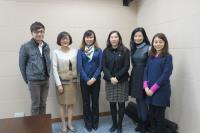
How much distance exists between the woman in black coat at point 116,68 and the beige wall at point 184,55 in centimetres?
64

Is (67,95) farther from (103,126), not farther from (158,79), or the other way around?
(158,79)

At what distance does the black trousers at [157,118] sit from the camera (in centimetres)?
268

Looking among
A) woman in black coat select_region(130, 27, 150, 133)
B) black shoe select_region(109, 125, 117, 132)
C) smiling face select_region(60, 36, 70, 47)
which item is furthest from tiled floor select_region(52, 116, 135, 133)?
smiling face select_region(60, 36, 70, 47)

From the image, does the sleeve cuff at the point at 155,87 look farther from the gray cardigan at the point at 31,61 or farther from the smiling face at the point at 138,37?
the gray cardigan at the point at 31,61

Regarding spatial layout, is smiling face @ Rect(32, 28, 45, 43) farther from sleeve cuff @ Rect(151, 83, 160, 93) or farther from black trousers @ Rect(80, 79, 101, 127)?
sleeve cuff @ Rect(151, 83, 160, 93)

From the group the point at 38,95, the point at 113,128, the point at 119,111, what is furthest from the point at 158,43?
the point at 38,95

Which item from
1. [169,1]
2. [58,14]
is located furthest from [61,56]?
[169,1]

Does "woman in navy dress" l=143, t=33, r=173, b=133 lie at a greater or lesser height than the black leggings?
greater

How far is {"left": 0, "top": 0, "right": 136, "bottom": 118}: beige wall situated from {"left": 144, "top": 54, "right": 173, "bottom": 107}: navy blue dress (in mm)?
1243

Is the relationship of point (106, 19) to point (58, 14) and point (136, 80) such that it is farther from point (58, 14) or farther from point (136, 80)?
point (136, 80)

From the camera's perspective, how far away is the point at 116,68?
9.84 feet

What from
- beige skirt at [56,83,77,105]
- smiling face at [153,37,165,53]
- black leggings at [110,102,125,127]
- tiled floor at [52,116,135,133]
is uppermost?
smiling face at [153,37,165,53]

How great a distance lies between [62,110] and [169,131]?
148 centimetres

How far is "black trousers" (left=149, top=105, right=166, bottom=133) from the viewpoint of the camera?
105 inches
